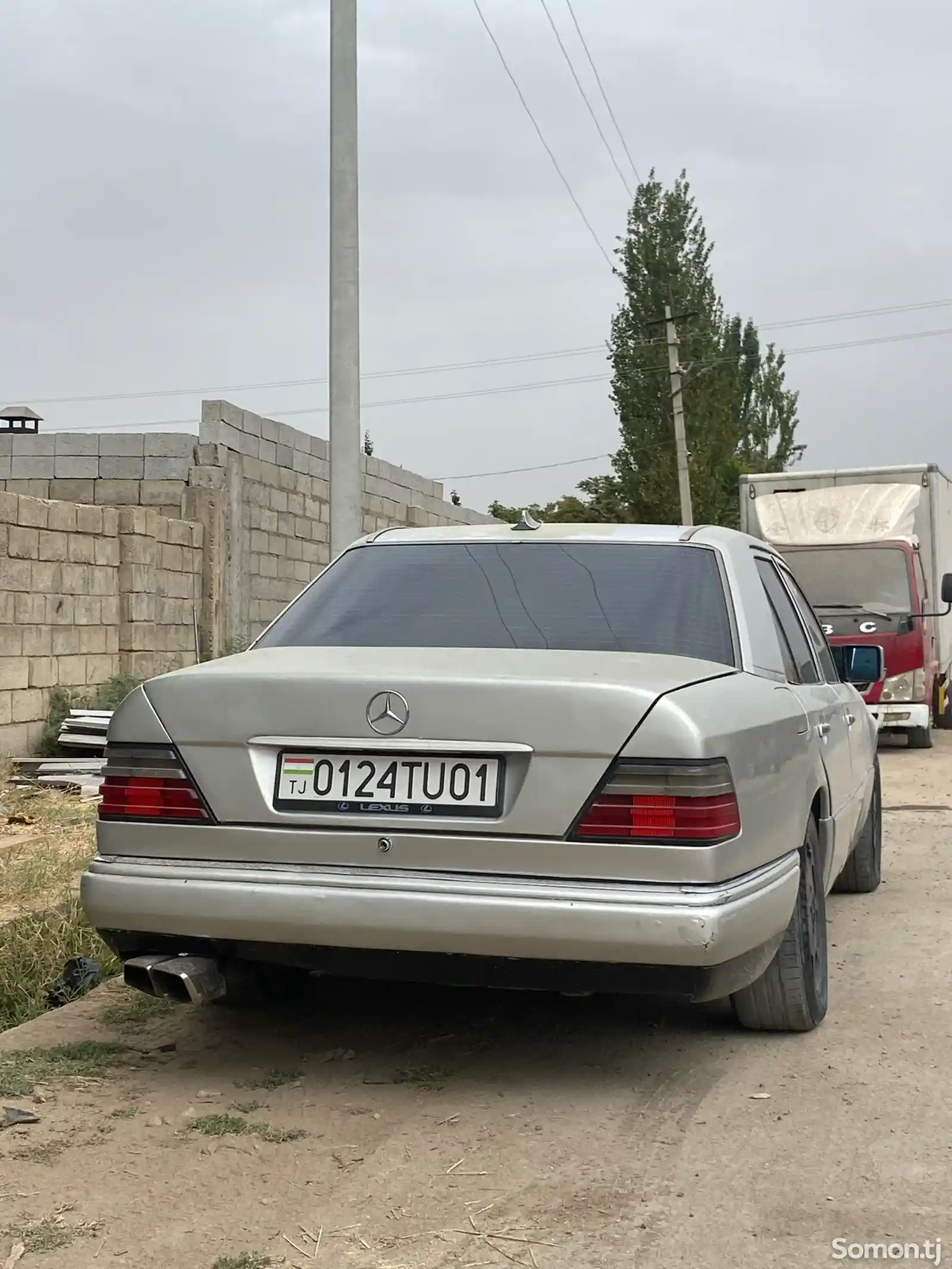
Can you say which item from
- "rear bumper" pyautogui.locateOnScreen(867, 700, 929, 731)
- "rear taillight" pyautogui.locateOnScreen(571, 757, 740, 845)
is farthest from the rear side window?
"rear bumper" pyautogui.locateOnScreen(867, 700, 929, 731)

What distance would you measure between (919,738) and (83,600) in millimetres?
8411

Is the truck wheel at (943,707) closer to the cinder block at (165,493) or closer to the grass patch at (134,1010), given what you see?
the cinder block at (165,493)

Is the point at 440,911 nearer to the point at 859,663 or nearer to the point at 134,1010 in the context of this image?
the point at 134,1010

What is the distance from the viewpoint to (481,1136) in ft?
11.8

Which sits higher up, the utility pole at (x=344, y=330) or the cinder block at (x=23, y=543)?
the utility pole at (x=344, y=330)

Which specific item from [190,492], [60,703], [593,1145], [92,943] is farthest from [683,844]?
[190,492]

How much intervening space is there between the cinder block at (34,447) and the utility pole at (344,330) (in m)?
5.42

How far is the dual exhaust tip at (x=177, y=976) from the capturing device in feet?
12.6

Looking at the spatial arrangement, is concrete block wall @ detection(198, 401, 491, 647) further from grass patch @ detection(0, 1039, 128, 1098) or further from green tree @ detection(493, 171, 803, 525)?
green tree @ detection(493, 171, 803, 525)

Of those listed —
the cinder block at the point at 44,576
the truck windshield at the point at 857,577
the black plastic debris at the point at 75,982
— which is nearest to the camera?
the black plastic debris at the point at 75,982

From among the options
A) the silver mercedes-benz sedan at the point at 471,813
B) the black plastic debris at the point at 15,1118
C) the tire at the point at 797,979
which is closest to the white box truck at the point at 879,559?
the tire at the point at 797,979

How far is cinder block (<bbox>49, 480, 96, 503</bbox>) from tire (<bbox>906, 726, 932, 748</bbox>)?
27.3ft

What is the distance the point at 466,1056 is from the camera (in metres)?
4.25

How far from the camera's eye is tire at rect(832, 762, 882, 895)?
22.3ft
